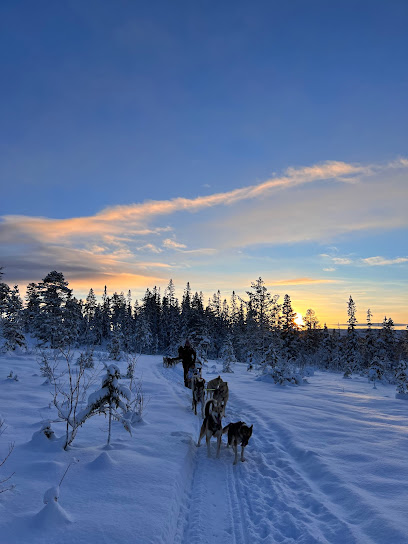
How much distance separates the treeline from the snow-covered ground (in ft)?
22.4

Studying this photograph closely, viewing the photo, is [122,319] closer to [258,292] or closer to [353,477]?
[258,292]

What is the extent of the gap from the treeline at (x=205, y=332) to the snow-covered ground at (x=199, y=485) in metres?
6.83

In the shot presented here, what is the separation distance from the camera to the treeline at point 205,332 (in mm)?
34178

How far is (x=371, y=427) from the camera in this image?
884cm

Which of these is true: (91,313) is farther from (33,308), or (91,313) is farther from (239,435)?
(239,435)

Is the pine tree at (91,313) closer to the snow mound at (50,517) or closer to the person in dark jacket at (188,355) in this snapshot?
the person in dark jacket at (188,355)

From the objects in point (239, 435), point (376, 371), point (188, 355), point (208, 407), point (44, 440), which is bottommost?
point (376, 371)

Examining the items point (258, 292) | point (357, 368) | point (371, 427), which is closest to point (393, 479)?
point (371, 427)

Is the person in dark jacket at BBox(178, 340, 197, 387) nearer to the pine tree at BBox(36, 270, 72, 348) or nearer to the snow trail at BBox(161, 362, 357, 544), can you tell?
the snow trail at BBox(161, 362, 357, 544)

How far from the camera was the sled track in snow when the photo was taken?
13.1 ft

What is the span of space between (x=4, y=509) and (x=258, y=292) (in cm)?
5040

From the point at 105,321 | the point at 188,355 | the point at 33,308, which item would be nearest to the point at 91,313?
the point at 105,321

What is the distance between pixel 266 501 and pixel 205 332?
3929 cm

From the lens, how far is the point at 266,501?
4918 mm
